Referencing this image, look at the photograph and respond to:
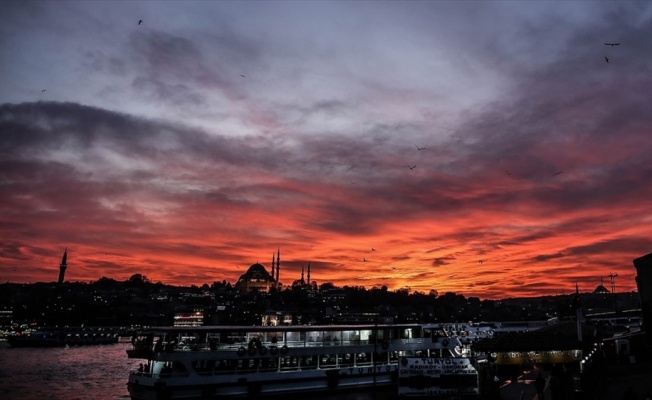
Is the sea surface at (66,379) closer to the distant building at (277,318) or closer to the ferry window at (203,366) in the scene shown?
the ferry window at (203,366)

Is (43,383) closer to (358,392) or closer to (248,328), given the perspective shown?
(248,328)

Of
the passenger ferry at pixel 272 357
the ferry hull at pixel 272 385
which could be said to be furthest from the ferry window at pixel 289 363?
the ferry hull at pixel 272 385

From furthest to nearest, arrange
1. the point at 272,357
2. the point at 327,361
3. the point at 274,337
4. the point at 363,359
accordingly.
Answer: the point at 363,359
the point at 327,361
the point at 274,337
the point at 272,357

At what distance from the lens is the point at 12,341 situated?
11394 cm

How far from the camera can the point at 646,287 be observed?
43.4 meters

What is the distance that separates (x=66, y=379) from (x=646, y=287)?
204 ft

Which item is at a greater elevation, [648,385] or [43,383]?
[648,385]

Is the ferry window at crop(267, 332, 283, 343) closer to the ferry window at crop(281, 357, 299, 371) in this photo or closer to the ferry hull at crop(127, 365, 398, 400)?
the ferry window at crop(281, 357, 299, 371)

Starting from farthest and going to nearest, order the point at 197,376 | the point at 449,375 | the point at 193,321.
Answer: the point at 193,321
the point at 197,376
the point at 449,375

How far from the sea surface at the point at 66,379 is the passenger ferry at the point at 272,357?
6.64 feet

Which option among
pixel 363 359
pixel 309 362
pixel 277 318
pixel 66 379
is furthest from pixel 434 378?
pixel 277 318

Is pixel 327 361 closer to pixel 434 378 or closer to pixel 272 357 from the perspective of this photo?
pixel 272 357

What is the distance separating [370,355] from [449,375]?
32.5 feet

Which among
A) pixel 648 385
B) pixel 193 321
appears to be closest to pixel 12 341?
pixel 193 321
